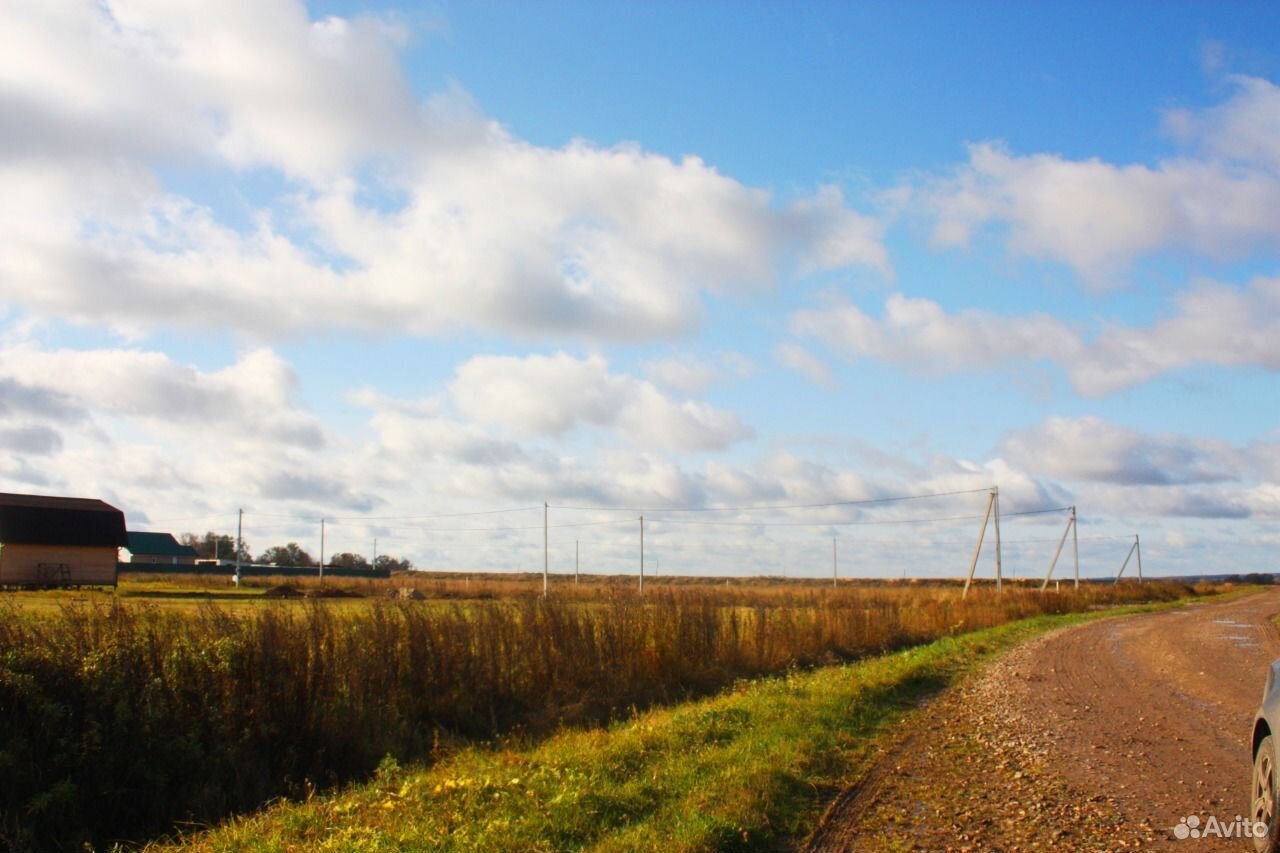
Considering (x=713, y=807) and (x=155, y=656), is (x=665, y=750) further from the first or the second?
(x=155, y=656)

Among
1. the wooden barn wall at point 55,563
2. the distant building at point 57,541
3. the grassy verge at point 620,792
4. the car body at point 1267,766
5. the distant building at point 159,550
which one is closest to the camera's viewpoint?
the car body at point 1267,766

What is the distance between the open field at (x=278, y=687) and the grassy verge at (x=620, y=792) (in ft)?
5.66

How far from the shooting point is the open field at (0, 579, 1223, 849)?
434 inches

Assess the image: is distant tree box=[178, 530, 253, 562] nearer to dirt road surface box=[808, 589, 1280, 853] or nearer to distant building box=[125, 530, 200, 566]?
distant building box=[125, 530, 200, 566]

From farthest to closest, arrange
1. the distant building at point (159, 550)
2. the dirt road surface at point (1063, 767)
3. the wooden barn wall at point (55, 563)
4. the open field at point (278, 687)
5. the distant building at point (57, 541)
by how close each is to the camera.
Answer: the distant building at point (159, 550)
the distant building at point (57, 541)
the wooden barn wall at point (55, 563)
the open field at point (278, 687)
the dirt road surface at point (1063, 767)

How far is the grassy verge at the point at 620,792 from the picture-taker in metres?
7.57

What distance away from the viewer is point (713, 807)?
8086 millimetres

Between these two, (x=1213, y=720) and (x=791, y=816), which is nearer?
(x=791, y=816)

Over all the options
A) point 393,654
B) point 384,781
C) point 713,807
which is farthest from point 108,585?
point 713,807

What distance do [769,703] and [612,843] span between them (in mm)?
7183

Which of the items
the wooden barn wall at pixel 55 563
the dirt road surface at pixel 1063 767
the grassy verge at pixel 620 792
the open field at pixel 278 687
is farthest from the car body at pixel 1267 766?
the wooden barn wall at pixel 55 563

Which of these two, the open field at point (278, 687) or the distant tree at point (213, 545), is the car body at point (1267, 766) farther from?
the distant tree at point (213, 545)

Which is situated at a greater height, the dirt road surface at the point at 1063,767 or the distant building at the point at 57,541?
the distant building at the point at 57,541

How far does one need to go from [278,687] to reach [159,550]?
4451 inches
